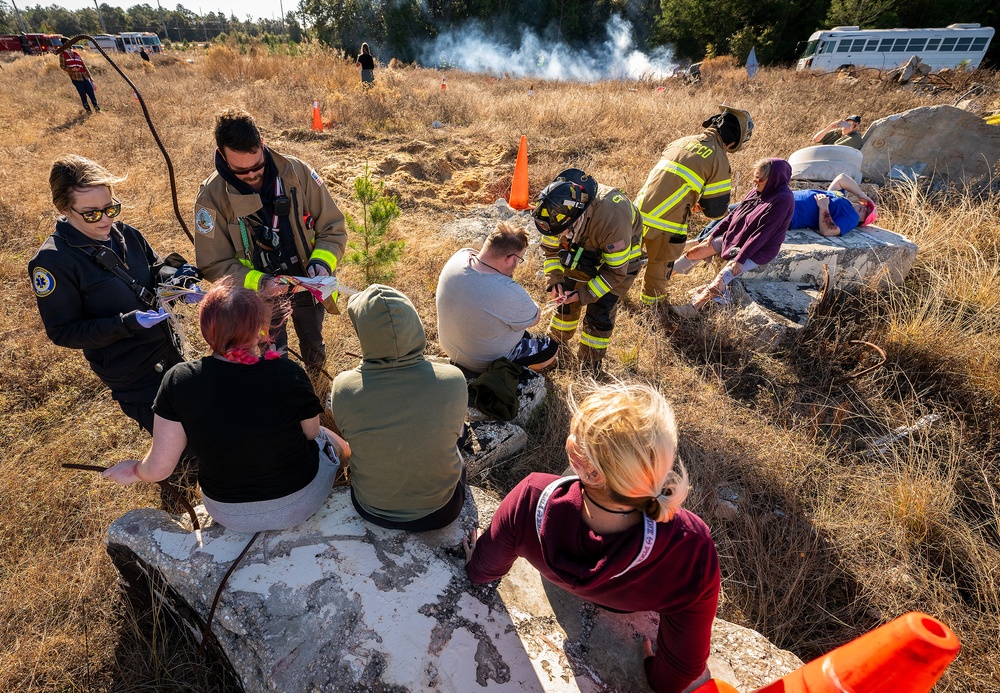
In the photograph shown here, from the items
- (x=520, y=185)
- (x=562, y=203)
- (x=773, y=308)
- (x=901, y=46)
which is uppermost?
(x=901, y=46)

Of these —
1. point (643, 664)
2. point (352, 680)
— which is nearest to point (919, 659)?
point (643, 664)

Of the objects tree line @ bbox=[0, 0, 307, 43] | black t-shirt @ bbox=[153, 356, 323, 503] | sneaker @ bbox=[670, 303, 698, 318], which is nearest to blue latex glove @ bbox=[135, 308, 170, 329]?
black t-shirt @ bbox=[153, 356, 323, 503]

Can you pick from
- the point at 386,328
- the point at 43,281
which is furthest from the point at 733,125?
the point at 43,281

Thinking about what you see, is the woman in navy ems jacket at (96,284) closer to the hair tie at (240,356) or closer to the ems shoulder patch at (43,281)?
Answer: the ems shoulder patch at (43,281)

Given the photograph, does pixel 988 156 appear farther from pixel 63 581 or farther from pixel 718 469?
pixel 63 581

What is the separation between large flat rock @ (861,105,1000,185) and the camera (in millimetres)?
6520

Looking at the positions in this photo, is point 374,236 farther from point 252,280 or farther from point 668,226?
point 668,226

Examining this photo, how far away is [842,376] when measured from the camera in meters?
3.89

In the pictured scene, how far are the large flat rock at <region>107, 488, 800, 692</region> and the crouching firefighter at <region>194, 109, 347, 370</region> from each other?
4.00 ft

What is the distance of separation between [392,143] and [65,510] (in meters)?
8.54

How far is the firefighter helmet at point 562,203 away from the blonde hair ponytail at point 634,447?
2270 mm

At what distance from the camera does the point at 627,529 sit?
1.49 meters

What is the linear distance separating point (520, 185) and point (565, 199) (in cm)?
375

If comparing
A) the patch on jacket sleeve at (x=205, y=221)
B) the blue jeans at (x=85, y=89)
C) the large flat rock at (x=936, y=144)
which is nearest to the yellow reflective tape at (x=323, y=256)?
the patch on jacket sleeve at (x=205, y=221)
